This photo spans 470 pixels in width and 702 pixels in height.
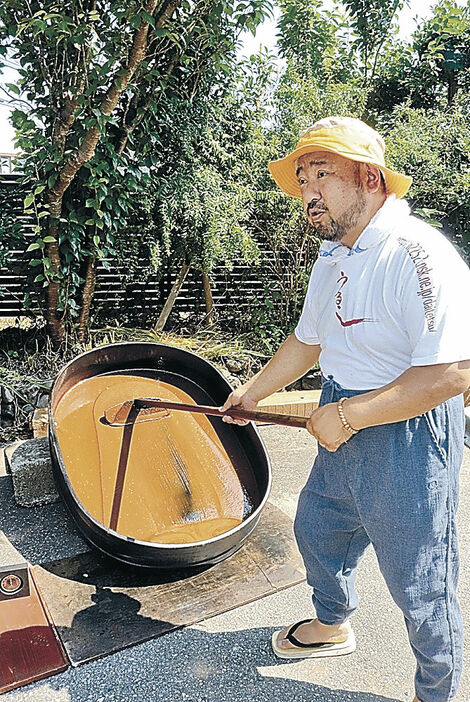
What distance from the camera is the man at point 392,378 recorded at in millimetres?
1376

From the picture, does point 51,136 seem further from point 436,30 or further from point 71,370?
point 436,30

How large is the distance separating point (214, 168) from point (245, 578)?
293 cm

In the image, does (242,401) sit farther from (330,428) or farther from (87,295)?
(87,295)

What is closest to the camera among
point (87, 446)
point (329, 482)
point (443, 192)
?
point (329, 482)

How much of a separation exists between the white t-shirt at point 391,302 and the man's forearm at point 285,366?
206 mm

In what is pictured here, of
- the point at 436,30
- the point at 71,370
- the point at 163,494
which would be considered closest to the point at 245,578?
the point at 163,494

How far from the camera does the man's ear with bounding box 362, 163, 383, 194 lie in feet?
4.96

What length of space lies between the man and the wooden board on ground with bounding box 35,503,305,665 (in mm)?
774

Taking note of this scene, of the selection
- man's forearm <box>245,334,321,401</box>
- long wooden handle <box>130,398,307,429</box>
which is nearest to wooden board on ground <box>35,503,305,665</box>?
long wooden handle <box>130,398,307,429</box>

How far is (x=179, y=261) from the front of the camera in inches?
179

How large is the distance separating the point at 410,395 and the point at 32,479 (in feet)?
6.39

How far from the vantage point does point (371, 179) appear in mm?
1522

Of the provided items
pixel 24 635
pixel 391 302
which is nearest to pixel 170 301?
pixel 24 635

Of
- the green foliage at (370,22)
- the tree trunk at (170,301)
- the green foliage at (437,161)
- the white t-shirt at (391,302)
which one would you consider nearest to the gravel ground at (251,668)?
the white t-shirt at (391,302)
